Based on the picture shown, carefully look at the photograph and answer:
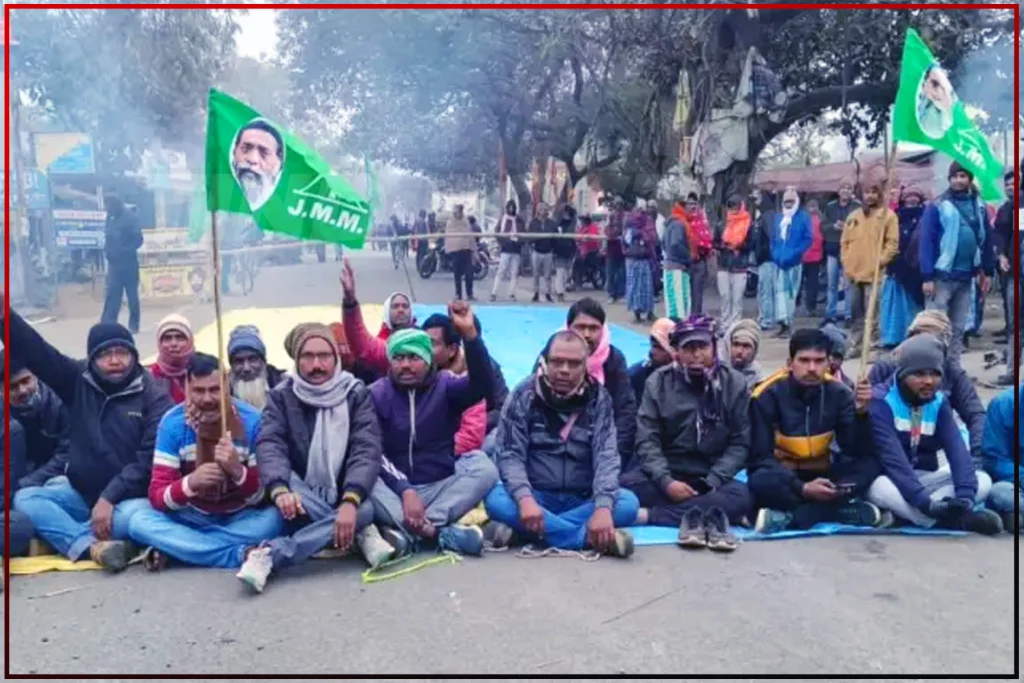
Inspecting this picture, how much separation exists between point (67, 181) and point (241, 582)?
19.8 metres

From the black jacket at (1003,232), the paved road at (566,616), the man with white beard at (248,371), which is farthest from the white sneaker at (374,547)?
the black jacket at (1003,232)

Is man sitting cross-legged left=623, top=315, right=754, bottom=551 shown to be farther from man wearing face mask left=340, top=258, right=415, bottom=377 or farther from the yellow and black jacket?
man wearing face mask left=340, top=258, right=415, bottom=377

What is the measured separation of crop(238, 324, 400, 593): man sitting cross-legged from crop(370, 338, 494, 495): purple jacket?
151 mm

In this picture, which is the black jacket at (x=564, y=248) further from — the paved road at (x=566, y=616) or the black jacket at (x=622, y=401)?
the paved road at (x=566, y=616)

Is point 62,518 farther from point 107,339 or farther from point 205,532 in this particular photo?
point 107,339

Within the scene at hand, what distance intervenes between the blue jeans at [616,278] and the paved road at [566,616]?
33.6 feet

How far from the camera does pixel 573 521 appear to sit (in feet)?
15.2

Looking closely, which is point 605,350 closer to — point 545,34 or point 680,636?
point 680,636

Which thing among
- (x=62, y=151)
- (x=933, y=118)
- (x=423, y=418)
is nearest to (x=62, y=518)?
(x=423, y=418)

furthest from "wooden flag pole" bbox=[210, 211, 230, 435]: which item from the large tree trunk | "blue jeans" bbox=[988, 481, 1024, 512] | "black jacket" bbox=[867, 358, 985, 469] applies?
the large tree trunk

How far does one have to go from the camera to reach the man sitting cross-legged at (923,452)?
4.73 m

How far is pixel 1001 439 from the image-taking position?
5047 mm

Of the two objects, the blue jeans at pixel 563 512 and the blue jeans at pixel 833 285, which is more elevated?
the blue jeans at pixel 833 285

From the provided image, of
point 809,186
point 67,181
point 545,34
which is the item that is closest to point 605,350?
point 545,34
